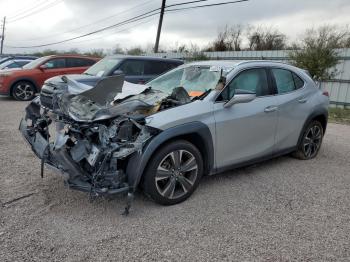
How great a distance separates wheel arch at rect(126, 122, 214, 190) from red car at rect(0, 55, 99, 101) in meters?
9.81

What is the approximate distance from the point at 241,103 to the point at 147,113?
4.28 feet

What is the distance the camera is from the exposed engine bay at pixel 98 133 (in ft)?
11.7

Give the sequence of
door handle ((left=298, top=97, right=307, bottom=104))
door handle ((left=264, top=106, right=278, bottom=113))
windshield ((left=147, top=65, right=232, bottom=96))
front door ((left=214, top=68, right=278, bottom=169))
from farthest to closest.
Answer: door handle ((left=298, top=97, right=307, bottom=104))
door handle ((left=264, top=106, right=278, bottom=113))
windshield ((left=147, top=65, right=232, bottom=96))
front door ((left=214, top=68, right=278, bottom=169))

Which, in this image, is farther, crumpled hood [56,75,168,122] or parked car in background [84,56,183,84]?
parked car in background [84,56,183,84]

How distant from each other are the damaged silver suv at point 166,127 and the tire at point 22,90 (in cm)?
830

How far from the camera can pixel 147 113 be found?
12.8ft

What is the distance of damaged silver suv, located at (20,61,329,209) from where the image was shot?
361 cm

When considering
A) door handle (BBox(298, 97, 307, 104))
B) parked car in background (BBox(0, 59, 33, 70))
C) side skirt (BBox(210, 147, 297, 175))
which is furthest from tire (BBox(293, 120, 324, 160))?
parked car in background (BBox(0, 59, 33, 70))

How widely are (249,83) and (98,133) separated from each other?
223 cm

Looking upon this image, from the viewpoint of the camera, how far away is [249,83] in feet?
15.8

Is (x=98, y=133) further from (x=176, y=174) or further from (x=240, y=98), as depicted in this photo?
(x=240, y=98)

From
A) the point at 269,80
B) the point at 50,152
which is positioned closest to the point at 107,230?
the point at 50,152

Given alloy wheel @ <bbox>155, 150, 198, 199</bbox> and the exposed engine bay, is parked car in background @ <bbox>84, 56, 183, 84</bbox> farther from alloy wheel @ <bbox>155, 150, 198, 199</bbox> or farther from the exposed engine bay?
alloy wheel @ <bbox>155, 150, 198, 199</bbox>

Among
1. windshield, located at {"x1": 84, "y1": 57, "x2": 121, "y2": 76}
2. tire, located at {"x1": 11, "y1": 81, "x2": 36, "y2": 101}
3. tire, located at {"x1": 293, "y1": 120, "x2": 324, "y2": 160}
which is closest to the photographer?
tire, located at {"x1": 293, "y1": 120, "x2": 324, "y2": 160}
